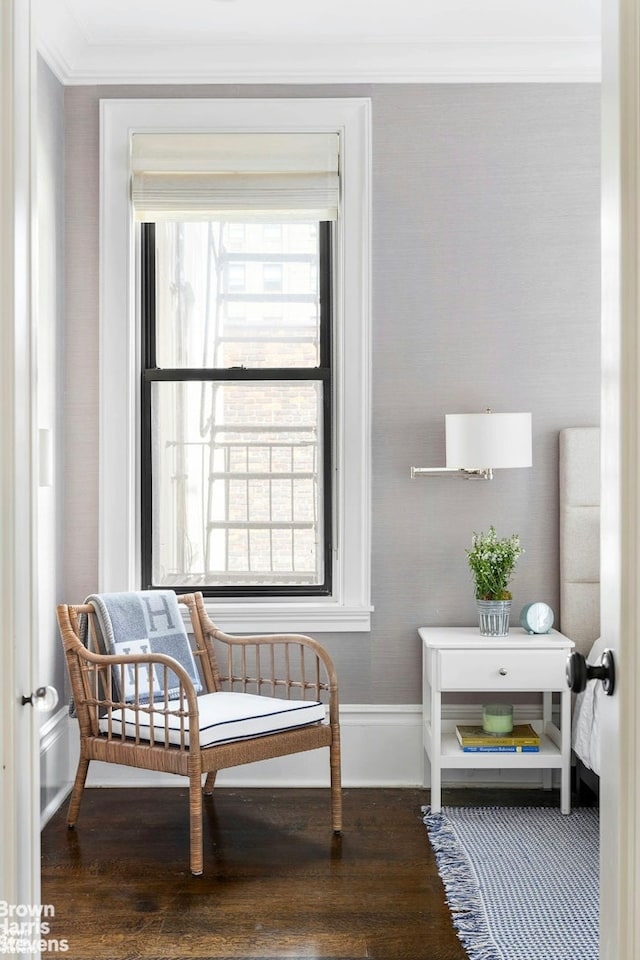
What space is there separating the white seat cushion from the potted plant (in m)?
0.72

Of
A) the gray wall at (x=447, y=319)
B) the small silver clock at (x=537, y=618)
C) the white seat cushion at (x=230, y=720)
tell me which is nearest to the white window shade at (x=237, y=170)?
the gray wall at (x=447, y=319)

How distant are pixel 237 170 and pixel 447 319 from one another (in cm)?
104

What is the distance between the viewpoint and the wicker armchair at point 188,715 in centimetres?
291

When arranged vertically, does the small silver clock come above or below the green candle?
above

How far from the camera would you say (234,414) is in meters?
3.86

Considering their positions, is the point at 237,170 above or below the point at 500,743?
above

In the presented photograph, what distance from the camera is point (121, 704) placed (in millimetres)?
3094

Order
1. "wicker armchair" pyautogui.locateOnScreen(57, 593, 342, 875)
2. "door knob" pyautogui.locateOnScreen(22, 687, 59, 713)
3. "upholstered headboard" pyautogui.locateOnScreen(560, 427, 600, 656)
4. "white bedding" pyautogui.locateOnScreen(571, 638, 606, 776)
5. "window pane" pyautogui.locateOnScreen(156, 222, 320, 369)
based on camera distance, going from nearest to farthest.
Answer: "door knob" pyautogui.locateOnScreen(22, 687, 59, 713), "wicker armchair" pyautogui.locateOnScreen(57, 593, 342, 875), "white bedding" pyautogui.locateOnScreen(571, 638, 606, 776), "upholstered headboard" pyautogui.locateOnScreen(560, 427, 600, 656), "window pane" pyautogui.locateOnScreen(156, 222, 320, 369)

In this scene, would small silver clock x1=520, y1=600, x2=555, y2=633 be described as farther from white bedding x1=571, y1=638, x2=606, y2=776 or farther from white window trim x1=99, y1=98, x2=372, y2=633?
white window trim x1=99, y1=98, x2=372, y2=633

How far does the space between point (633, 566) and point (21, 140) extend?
1091 mm

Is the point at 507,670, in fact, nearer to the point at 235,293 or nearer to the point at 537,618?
the point at 537,618

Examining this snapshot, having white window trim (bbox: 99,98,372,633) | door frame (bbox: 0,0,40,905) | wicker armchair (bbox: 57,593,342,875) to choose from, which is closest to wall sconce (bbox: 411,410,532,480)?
white window trim (bbox: 99,98,372,633)

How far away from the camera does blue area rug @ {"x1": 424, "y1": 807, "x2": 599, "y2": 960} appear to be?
2.43 metres

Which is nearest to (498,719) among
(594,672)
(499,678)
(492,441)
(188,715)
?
(499,678)
